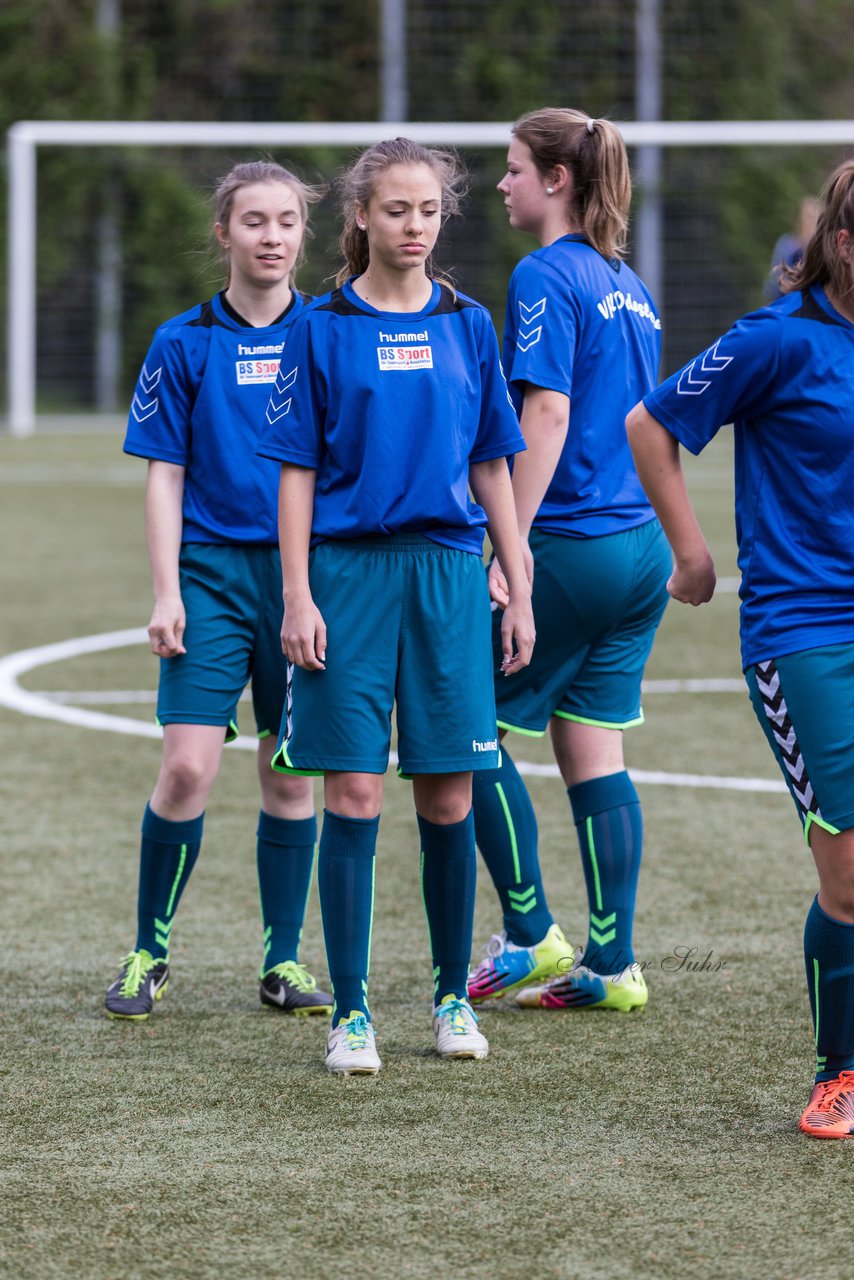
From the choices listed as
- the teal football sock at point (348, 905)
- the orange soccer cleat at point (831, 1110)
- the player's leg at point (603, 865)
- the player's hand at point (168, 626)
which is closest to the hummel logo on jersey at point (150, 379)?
the player's hand at point (168, 626)

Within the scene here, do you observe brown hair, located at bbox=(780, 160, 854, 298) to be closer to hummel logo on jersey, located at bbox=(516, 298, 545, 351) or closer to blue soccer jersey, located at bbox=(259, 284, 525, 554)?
blue soccer jersey, located at bbox=(259, 284, 525, 554)

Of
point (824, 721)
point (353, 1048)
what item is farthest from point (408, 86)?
point (824, 721)

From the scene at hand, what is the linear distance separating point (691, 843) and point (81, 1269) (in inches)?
126

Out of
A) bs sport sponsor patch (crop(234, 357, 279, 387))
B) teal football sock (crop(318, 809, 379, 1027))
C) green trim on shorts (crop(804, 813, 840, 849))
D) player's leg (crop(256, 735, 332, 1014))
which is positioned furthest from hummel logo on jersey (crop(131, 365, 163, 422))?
green trim on shorts (crop(804, 813, 840, 849))

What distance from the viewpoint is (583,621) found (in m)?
4.20

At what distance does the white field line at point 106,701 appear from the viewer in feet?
21.2

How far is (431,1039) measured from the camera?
3963 millimetres

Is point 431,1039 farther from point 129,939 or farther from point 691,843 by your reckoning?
point 691,843

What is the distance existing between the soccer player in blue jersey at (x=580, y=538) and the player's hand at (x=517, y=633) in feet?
0.39

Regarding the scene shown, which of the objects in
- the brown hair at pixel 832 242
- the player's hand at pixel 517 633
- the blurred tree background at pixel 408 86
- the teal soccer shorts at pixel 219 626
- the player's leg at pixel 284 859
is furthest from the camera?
the blurred tree background at pixel 408 86

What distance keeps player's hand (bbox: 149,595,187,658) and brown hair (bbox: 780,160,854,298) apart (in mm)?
1567

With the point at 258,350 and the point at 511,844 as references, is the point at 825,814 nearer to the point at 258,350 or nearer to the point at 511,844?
the point at 511,844

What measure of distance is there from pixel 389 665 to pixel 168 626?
2.04ft

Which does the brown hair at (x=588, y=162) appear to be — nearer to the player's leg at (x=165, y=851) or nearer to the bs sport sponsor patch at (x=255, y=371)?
the bs sport sponsor patch at (x=255, y=371)
